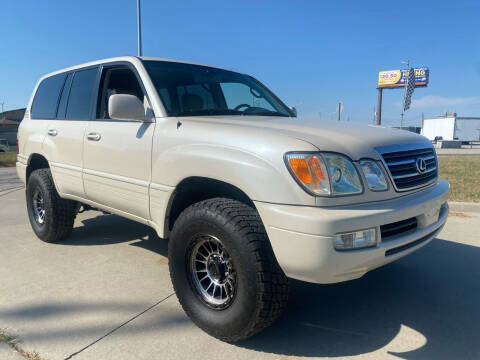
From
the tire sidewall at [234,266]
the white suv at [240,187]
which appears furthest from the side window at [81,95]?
the tire sidewall at [234,266]

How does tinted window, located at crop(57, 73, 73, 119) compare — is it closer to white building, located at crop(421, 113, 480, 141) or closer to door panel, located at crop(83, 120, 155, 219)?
door panel, located at crop(83, 120, 155, 219)

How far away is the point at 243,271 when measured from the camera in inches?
85.2

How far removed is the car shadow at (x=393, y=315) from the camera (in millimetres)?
2322

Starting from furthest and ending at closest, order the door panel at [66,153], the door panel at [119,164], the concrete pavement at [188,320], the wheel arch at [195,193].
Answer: the door panel at [66,153], the door panel at [119,164], the wheel arch at [195,193], the concrete pavement at [188,320]

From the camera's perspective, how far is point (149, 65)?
3.27 m

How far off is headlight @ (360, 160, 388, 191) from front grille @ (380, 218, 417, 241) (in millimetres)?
222

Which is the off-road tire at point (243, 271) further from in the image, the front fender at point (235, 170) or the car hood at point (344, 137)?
the car hood at point (344, 137)

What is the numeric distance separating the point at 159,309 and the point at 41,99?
3.27m

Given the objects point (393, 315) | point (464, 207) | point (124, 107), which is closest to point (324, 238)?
point (393, 315)

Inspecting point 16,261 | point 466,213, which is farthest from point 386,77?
point 16,261

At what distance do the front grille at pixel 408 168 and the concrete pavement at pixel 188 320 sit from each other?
99cm

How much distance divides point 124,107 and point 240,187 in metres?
1.17

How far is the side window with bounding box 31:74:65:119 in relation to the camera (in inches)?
169

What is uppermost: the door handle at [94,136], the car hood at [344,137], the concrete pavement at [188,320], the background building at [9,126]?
the car hood at [344,137]
